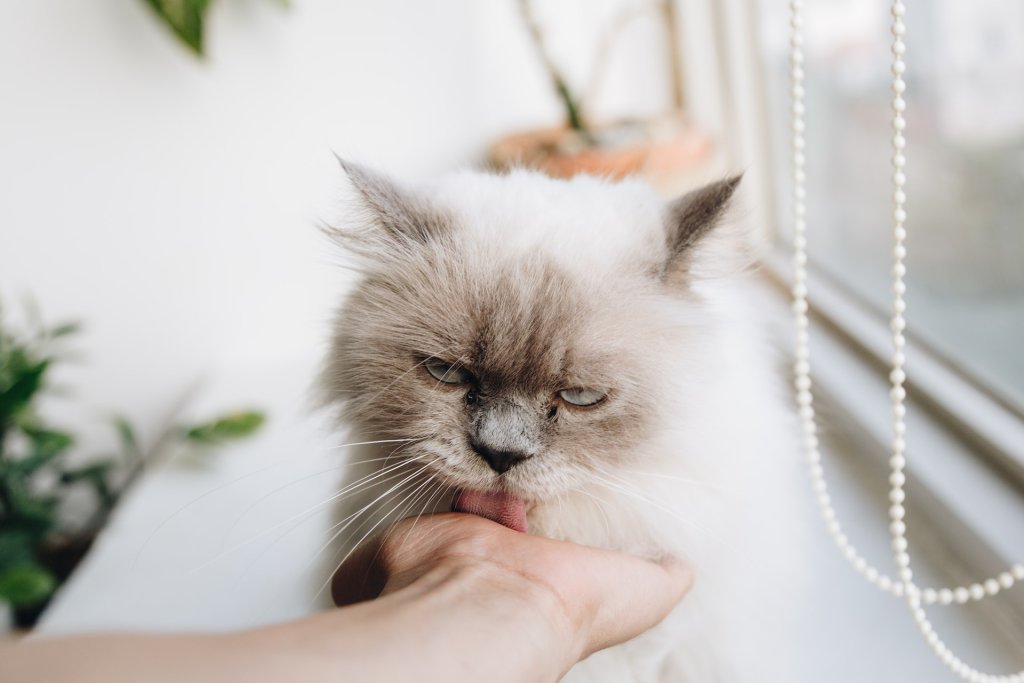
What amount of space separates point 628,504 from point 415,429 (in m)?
0.25

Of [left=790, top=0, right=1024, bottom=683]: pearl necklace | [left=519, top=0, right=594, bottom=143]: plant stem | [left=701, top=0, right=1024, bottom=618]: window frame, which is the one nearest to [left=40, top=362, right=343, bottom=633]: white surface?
[left=790, top=0, right=1024, bottom=683]: pearl necklace

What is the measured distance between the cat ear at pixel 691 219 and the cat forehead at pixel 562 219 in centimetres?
2

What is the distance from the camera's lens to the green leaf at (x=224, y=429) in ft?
5.05

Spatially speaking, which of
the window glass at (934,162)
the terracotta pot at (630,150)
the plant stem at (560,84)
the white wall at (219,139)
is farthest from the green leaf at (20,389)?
the window glass at (934,162)

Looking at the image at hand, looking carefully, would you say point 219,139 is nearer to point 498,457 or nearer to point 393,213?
point 393,213

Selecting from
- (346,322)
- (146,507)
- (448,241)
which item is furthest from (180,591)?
(448,241)

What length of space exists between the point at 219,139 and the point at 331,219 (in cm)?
95

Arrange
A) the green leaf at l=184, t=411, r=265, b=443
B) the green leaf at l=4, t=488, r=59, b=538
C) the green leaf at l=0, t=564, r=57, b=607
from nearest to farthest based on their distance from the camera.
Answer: the green leaf at l=0, t=564, r=57, b=607 < the green leaf at l=4, t=488, r=59, b=538 < the green leaf at l=184, t=411, r=265, b=443

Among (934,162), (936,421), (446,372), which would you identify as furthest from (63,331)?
(934,162)

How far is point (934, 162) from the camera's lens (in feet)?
4.45

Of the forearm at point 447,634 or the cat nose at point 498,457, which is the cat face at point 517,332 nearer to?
the cat nose at point 498,457

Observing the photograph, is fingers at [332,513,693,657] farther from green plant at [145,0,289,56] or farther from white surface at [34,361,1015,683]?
green plant at [145,0,289,56]

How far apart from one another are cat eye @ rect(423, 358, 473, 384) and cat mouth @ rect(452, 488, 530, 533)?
117mm

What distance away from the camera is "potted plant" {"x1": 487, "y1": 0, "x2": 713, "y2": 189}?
68.5 inches
